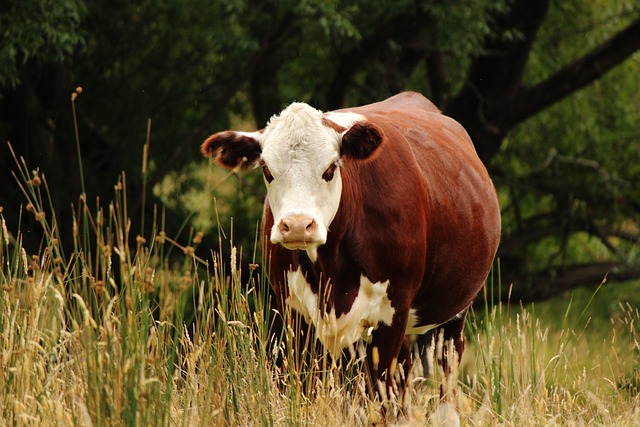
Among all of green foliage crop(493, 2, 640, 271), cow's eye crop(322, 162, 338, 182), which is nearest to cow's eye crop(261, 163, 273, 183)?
cow's eye crop(322, 162, 338, 182)

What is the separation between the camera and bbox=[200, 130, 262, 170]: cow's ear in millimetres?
5539

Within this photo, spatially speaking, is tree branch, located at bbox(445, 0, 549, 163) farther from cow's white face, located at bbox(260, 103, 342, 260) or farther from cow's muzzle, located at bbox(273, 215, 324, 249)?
cow's muzzle, located at bbox(273, 215, 324, 249)

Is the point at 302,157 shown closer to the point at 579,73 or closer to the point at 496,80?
Answer: the point at 579,73

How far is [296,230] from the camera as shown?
493 cm

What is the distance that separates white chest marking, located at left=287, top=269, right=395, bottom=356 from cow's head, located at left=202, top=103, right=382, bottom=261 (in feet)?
0.70

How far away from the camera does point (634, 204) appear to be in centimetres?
1387

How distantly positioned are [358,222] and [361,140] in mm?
459

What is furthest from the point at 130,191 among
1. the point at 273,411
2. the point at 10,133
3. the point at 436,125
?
the point at 273,411

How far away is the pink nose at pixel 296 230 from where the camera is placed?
194 inches

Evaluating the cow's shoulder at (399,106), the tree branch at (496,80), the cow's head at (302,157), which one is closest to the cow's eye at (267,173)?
the cow's head at (302,157)

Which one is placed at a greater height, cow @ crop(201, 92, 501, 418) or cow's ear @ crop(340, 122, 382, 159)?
cow's ear @ crop(340, 122, 382, 159)

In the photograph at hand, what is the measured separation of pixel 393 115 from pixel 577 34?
24.7 ft

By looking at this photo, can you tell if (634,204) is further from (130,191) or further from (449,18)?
(130,191)

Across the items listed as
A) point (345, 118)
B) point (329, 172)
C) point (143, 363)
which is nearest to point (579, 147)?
point (345, 118)
